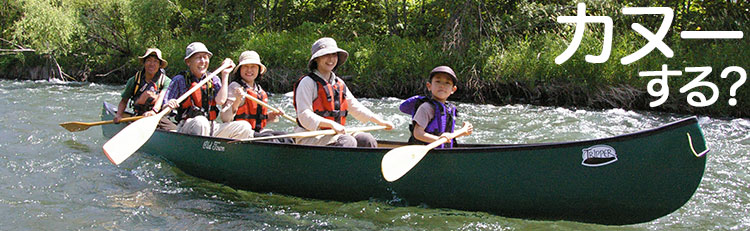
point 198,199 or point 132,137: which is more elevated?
point 132,137

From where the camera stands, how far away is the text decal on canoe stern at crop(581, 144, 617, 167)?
3369 millimetres

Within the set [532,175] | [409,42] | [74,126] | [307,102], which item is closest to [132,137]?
[307,102]

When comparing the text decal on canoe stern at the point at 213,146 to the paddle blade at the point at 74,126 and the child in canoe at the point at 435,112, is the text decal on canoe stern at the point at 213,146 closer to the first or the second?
the child in canoe at the point at 435,112

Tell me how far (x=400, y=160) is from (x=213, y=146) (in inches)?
72.3

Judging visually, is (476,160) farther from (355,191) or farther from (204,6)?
(204,6)

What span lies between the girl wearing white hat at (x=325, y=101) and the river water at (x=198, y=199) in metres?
0.48

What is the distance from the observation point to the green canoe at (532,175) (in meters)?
3.33

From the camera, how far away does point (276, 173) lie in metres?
4.48

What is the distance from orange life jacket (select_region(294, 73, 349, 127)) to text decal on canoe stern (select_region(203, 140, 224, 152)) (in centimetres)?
78

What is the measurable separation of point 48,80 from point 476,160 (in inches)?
575

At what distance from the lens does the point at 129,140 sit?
4832mm

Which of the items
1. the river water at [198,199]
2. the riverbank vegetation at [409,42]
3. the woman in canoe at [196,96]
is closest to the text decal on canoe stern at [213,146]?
the woman in canoe at [196,96]

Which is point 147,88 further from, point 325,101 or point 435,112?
point 435,112

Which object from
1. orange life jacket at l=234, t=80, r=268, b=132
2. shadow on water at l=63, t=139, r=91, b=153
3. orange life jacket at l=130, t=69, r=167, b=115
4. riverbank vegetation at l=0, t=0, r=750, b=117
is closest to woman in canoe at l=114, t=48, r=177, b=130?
orange life jacket at l=130, t=69, r=167, b=115
